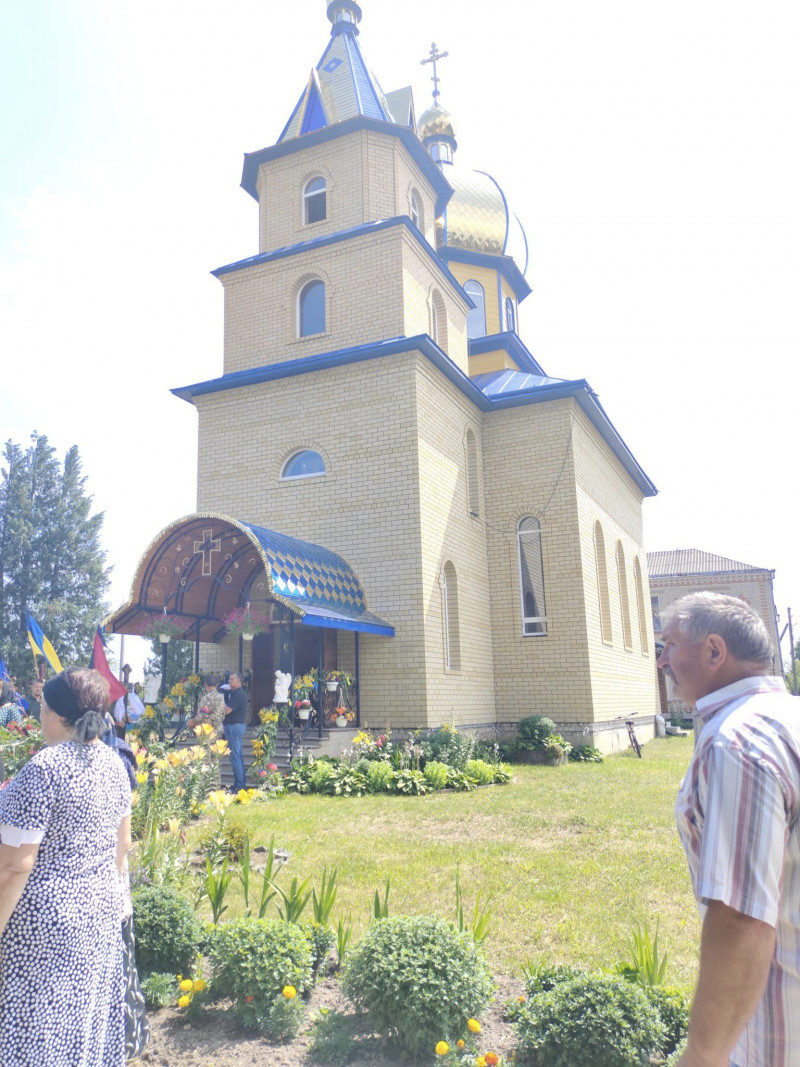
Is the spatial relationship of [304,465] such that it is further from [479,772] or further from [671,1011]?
[671,1011]

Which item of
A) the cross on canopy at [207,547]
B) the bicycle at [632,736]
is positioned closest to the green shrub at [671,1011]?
the cross on canopy at [207,547]

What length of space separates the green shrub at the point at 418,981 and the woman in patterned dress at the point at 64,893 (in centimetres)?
100

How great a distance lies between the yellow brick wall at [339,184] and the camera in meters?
14.8

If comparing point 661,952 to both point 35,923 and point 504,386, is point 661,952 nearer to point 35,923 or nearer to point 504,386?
point 35,923

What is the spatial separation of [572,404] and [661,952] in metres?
12.3

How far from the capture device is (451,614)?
13883 mm

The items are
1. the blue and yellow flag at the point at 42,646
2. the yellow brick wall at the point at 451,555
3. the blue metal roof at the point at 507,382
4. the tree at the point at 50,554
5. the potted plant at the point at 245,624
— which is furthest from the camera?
the tree at the point at 50,554

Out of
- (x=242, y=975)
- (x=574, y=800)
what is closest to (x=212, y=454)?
(x=574, y=800)

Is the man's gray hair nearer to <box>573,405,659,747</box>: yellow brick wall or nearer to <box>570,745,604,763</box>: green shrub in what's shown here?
<box>570,745,604,763</box>: green shrub

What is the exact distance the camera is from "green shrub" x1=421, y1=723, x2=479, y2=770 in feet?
36.4

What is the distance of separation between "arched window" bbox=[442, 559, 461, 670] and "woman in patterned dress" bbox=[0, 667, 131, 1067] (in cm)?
1078

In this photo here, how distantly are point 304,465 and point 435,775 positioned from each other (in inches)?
246

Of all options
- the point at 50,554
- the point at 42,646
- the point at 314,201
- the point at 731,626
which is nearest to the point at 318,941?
the point at 731,626

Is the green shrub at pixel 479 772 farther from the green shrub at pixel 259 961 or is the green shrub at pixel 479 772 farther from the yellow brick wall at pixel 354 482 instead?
the green shrub at pixel 259 961
